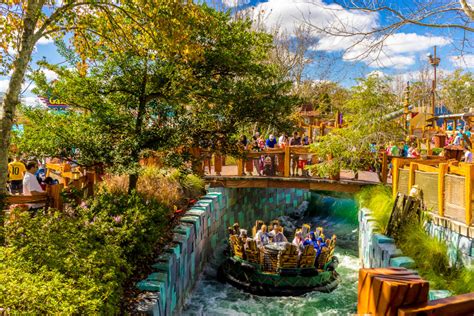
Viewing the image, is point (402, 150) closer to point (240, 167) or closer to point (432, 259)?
point (240, 167)

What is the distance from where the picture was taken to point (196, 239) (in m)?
10.8

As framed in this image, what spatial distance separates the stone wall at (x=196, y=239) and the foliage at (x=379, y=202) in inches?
181

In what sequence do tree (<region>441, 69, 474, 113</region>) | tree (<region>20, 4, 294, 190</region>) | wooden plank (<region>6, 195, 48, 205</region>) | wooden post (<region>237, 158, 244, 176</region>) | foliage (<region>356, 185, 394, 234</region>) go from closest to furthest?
1. wooden plank (<region>6, 195, 48, 205</region>)
2. tree (<region>20, 4, 294, 190</region>)
3. foliage (<region>356, 185, 394, 234</region>)
4. wooden post (<region>237, 158, 244, 176</region>)
5. tree (<region>441, 69, 474, 113</region>)

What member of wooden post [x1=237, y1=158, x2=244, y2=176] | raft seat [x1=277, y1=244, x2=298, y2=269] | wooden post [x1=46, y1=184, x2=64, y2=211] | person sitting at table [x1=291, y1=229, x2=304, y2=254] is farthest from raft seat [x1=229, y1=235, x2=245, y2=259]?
wooden post [x1=46, y1=184, x2=64, y2=211]

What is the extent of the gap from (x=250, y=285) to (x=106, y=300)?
674 cm

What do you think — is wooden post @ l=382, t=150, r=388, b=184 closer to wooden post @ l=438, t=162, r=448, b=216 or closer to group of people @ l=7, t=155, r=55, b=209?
wooden post @ l=438, t=162, r=448, b=216

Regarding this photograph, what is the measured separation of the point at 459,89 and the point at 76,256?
4744 centimetres

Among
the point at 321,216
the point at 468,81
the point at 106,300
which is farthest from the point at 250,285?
the point at 468,81

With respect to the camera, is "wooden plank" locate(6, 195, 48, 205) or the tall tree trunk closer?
the tall tree trunk

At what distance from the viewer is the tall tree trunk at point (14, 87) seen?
21.8ft

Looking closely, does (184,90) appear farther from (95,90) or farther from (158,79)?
(95,90)

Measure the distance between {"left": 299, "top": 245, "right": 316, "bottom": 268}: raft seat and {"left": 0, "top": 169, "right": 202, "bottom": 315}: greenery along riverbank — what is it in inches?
150

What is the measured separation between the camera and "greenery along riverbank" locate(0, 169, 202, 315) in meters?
4.00

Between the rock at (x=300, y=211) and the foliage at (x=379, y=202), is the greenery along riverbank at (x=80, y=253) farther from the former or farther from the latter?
the rock at (x=300, y=211)
